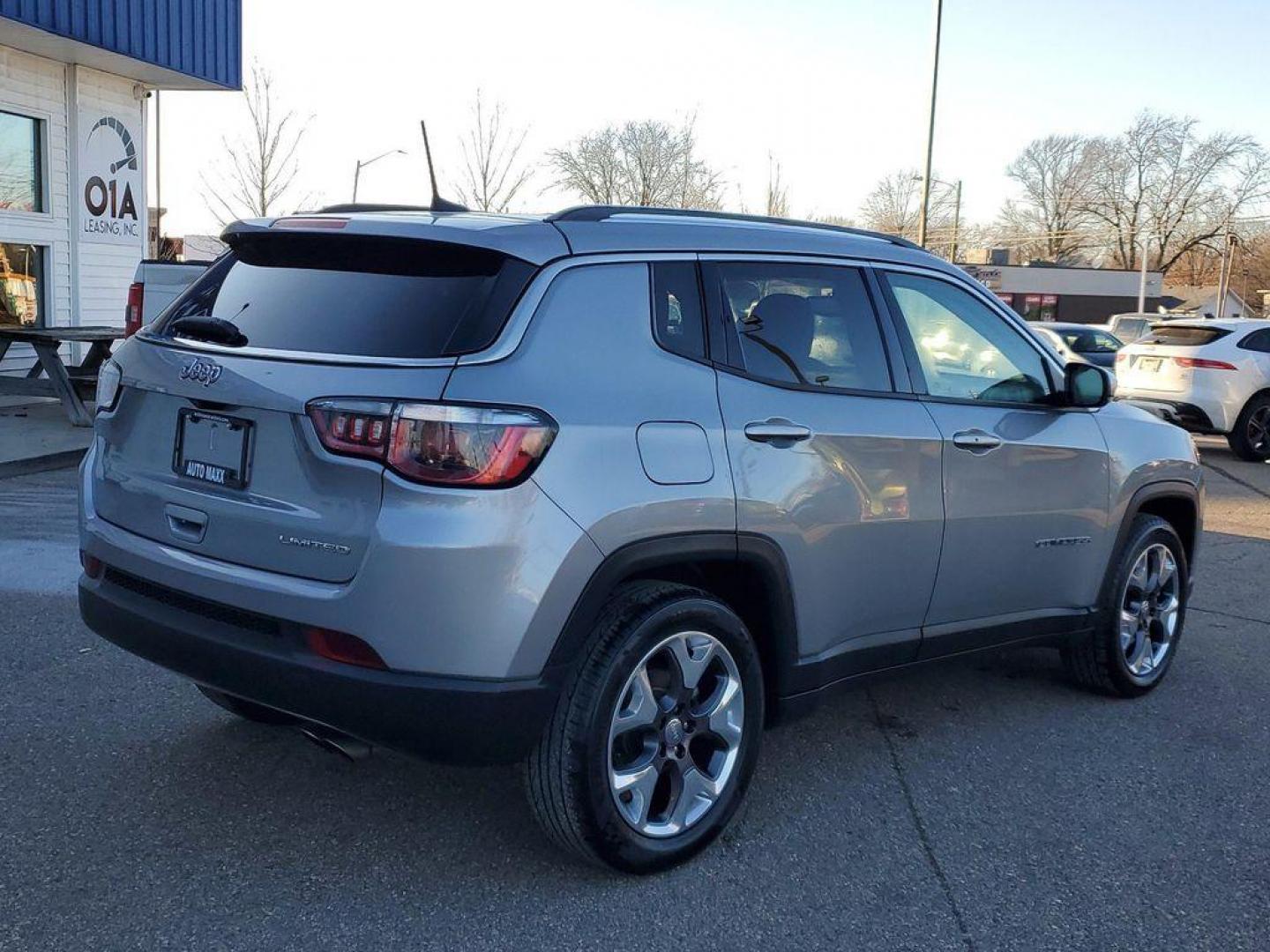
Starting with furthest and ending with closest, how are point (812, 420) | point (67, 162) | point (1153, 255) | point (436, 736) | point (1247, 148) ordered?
point (1153, 255) → point (1247, 148) → point (67, 162) → point (812, 420) → point (436, 736)

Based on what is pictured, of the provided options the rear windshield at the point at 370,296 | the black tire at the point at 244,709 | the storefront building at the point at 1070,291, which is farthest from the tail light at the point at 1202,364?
the storefront building at the point at 1070,291

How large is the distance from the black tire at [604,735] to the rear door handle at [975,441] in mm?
1197

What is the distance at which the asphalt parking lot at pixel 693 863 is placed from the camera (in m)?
3.16

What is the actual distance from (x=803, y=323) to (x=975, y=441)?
0.82m

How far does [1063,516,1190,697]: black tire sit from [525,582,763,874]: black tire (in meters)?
2.20

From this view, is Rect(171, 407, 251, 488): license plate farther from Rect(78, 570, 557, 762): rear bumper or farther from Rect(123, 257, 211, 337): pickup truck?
Rect(123, 257, 211, 337): pickup truck

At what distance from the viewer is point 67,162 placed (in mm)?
14719

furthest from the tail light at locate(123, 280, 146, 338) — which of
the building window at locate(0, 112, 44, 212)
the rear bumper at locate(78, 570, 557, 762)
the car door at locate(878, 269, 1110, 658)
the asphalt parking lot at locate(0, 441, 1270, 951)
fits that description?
the car door at locate(878, 269, 1110, 658)

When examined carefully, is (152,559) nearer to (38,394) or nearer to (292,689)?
(292,689)

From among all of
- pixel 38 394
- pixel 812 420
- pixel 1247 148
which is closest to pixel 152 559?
pixel 812 420

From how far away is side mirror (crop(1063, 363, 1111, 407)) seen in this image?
4.62 metres

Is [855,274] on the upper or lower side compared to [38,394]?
upper

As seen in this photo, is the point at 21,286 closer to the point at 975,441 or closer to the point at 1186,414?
the point at 975,441

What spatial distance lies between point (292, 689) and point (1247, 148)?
92.4 metres
